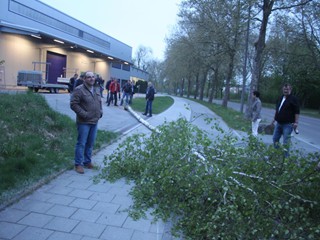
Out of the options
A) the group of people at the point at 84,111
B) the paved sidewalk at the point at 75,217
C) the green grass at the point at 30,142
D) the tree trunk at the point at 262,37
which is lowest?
the paved sidewalk at the point at 75,217

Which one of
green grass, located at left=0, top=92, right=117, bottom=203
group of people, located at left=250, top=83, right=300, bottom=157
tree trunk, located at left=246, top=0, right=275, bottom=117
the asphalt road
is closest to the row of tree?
tree trunk, located at left=246, top=0, right=275, bottom=117

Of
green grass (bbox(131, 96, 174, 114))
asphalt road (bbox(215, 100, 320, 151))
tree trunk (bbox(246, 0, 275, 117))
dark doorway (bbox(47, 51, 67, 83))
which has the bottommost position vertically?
asphalt road (bbox(215, 100, 320, 151))

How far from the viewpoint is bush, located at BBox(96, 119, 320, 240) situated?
3.67 meters

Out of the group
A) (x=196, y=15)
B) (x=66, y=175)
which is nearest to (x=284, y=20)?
(x=196, y=15)

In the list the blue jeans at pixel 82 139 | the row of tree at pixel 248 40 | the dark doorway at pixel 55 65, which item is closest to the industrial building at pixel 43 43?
the dark doorway at pixel 55 65

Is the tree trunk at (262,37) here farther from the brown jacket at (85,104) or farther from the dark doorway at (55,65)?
the dark doorway at (55,65)

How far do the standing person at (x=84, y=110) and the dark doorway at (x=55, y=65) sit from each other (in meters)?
29.1

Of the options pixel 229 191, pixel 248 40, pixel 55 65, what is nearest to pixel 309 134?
pixel 248 40

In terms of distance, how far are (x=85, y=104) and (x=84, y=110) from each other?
11 centimetres

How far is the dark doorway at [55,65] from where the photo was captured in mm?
33822

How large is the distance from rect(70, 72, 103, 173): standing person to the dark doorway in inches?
1147

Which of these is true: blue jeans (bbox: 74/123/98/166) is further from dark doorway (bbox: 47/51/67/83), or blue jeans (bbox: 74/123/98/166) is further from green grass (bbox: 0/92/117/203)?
dark doorway (bbox: 47/51/67/83)

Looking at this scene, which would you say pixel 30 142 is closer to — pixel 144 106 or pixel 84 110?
pixel 84 110

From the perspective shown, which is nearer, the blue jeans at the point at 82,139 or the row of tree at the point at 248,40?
the blue jeans at the point at 82,139
